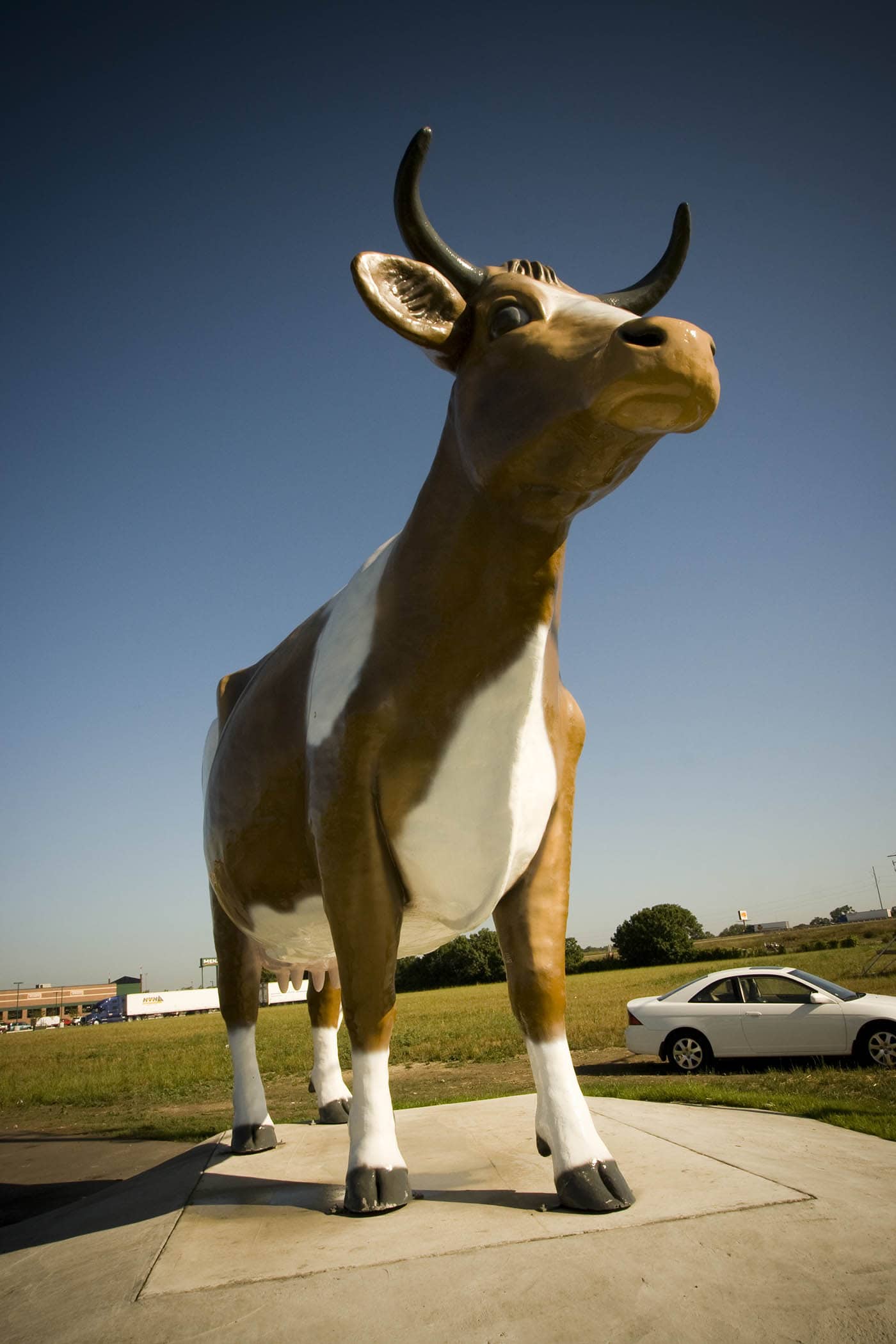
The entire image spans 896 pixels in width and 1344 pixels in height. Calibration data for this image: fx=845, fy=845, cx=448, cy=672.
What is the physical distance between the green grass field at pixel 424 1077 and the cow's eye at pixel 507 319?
4592mm

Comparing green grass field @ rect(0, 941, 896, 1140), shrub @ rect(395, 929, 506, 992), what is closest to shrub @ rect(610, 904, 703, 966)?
shrub @ rect(395, 929, 506, 992)

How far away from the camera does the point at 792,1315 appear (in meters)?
2.18

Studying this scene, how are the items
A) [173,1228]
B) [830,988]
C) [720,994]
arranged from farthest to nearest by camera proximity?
[720,994], [830,988], [173,1228]

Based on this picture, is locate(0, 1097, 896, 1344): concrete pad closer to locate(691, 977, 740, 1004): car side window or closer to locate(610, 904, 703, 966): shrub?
locate(691, 977, 740, 1004): car side window

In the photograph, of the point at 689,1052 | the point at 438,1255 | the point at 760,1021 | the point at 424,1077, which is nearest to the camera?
the point at 438,1255

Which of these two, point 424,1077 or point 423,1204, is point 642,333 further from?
point 424,1077

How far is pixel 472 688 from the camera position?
3.25 m

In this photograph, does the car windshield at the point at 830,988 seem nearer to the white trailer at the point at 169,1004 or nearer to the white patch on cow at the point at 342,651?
the white patch on cow at the point at 342,651

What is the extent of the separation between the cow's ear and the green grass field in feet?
15.5

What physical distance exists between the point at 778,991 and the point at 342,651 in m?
9.75

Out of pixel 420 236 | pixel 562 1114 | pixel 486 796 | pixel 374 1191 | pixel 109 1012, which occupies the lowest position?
pixel 109 1012

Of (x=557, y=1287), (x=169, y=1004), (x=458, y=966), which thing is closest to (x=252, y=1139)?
(x=557, y=1287)

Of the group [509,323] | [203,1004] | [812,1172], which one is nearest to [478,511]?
[509,323]

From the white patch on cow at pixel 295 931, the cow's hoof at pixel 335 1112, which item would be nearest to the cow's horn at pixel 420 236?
the white patch on cow at pixel 295 931
